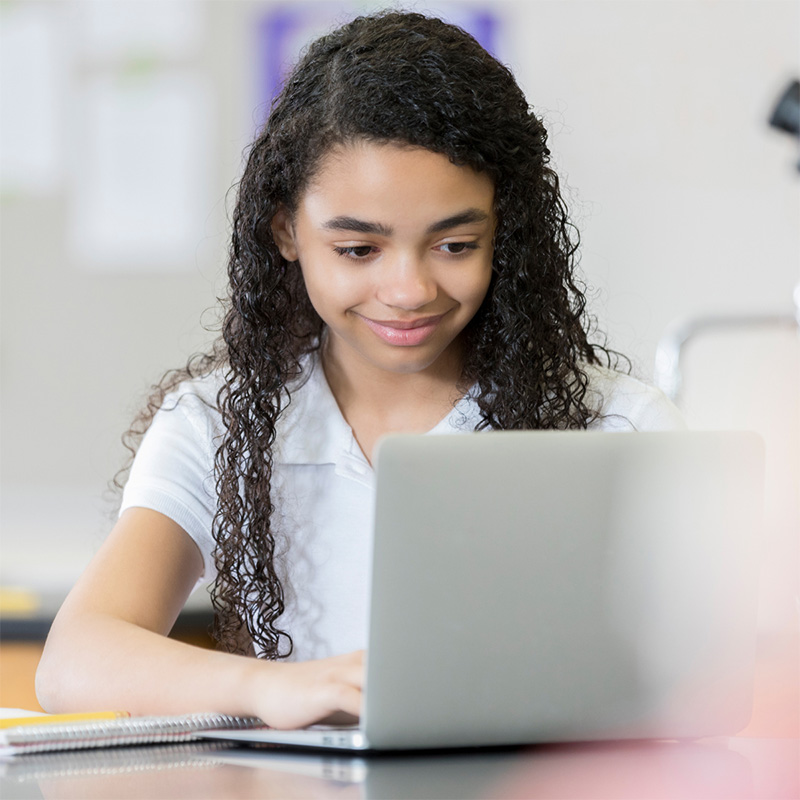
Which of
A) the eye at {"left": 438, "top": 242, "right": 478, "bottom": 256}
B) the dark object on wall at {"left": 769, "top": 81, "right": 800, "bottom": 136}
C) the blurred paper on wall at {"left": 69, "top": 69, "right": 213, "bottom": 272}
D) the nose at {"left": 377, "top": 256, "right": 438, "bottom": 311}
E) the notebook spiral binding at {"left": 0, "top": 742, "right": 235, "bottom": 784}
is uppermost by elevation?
the blurred paper on wall at {"left": 69, "top": 69, "right": 213, "bottom": 272}

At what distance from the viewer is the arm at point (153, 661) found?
776mm

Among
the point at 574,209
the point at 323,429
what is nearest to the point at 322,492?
the point at 323,429

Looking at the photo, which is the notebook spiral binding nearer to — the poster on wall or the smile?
the smile

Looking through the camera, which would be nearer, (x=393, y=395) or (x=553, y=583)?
(x=553, y=583)

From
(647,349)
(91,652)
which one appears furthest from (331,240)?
(647,349)

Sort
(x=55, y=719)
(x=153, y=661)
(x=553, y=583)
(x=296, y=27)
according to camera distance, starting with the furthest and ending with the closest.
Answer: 1. (x=296, y=27)
2. (x=153, y=661)
3. (x=55, y=719)
4. (x=553, y=583)

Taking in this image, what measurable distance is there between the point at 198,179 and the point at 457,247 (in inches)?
70.3

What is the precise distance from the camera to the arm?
2.55 feet

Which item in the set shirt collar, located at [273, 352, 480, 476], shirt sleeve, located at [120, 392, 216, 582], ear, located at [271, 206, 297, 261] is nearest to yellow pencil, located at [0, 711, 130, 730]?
shirt sleeve, located at [120, 392, 216, 582]

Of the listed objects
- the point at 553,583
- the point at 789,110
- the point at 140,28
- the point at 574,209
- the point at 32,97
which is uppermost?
the point at 140,28

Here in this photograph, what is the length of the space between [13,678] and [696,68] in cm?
207

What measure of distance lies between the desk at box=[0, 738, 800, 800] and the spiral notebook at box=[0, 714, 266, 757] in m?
0.01

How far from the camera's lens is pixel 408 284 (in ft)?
3.55

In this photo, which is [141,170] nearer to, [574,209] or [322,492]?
[574,209]
